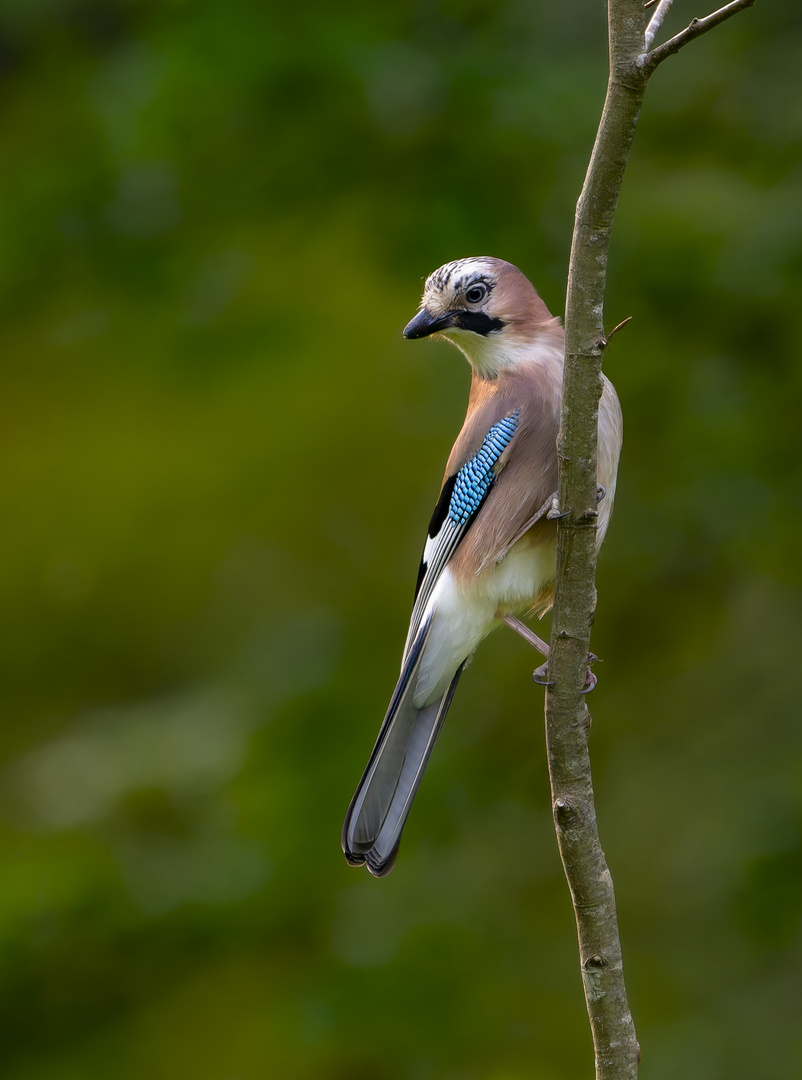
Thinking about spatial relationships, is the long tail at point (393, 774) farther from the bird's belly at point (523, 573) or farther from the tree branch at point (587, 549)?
the tree branch at point (587, 549)

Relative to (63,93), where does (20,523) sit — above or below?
below

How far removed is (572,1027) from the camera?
14.4ft

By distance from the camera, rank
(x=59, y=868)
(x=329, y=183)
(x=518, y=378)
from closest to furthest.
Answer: (x=518, y=378), (x=59, y=868), (x=329, y=183)

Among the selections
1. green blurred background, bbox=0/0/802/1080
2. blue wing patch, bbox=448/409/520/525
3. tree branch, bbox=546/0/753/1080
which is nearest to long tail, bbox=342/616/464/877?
blue wing patch, bbox=448/409/520/525

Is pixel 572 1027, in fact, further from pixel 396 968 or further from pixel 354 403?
pixel 354 403

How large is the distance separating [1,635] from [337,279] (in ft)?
7.20

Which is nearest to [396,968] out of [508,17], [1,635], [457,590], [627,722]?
[627,722]

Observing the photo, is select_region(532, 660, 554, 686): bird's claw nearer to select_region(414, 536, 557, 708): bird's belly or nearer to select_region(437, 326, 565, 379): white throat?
select_region(414, 536, 557, 708): bird's belly

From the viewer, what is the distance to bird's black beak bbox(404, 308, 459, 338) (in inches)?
110

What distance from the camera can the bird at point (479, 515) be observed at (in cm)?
279

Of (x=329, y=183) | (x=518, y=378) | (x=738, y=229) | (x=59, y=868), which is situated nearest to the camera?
(x=518, y=378)

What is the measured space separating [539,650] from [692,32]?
145cm

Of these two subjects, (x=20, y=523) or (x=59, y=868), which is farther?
(x=20, y=523)

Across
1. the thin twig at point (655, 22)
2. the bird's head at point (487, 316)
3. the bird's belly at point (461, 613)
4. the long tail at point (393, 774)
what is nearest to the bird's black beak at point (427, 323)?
the bird's head at point (487, 316)
